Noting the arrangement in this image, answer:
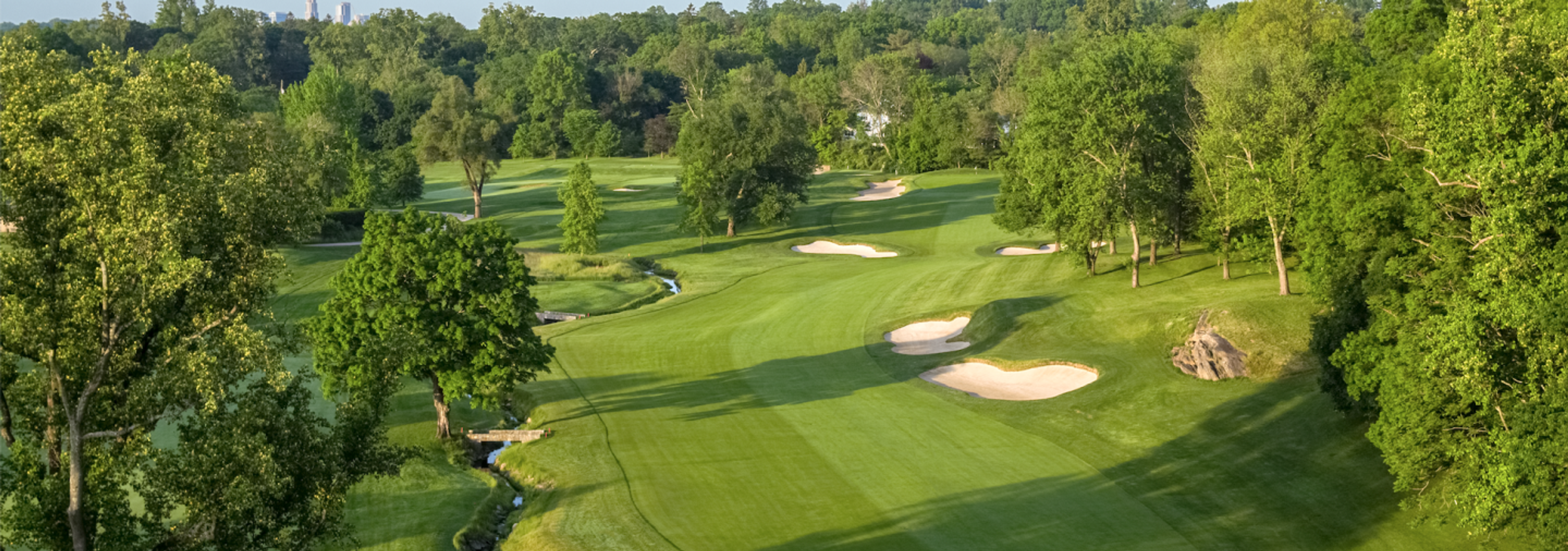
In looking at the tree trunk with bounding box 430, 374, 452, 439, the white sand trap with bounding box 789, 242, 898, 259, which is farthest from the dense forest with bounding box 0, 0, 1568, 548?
the tree trunk with bounding box 430, 374, 452, 439

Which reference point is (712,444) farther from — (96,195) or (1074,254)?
(1074,254)

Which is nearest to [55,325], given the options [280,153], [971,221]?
[280,153]

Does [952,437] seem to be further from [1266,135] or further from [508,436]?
[1266,135]

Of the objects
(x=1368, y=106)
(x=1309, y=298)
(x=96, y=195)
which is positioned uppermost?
(x=1368, y=106)

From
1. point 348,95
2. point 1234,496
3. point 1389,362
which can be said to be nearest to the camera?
point 1389,362

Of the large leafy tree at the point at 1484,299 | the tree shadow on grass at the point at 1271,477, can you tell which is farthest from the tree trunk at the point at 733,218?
the large leafy tree at the point at 1484,299

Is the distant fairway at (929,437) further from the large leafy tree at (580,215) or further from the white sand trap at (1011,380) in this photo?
the large leafy tree at (580,215)
